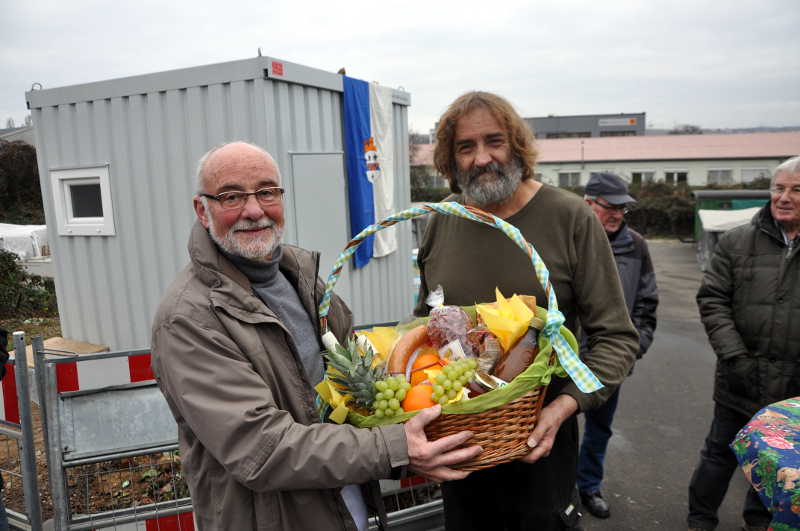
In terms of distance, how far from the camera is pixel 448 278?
2160 mm

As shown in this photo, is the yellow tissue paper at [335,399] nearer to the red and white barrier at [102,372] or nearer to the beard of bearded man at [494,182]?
the beard of bearded man at [494,182]

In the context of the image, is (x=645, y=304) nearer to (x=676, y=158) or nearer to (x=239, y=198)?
(x=239, y=198)

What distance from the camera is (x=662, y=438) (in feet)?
16.0

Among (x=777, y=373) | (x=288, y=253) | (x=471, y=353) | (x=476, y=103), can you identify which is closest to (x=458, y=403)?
(x=471, y=353)

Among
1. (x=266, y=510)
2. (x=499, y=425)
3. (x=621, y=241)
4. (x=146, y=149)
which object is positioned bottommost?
(x=266, y=510)

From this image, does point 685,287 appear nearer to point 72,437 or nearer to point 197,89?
point 197,89

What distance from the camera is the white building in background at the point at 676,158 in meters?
30.6

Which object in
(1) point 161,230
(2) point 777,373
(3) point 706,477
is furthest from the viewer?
(1) point 161,230

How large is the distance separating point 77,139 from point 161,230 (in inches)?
46.6

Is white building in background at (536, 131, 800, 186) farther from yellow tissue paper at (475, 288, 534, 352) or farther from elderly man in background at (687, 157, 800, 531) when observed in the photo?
yellow tissue paper at (475, 288, 534, 352)

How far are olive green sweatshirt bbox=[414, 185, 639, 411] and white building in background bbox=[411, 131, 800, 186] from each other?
2738 centimetres

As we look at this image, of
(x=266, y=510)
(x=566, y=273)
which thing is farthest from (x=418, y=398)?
(x=566, y=273)

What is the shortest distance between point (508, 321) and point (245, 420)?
0.80 m

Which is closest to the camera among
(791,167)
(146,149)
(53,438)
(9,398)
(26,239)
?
(53,438)
